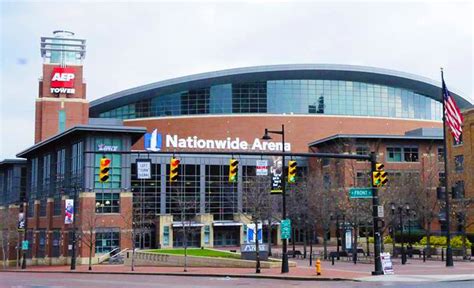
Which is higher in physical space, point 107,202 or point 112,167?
point 112,167

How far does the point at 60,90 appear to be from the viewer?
341ft

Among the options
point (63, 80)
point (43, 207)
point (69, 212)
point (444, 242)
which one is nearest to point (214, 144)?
point (63, 80)

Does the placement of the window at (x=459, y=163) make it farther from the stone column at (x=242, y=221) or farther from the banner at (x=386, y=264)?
the banner at (x=386, y=264)

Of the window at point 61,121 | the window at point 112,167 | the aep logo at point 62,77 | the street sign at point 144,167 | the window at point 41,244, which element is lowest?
the window at point 41,244

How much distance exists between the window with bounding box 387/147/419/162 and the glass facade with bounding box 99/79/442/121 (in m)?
15.7

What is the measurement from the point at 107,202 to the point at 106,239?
4.14m

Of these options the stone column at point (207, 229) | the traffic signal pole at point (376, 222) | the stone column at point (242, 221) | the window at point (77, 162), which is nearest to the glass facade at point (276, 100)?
the stone column at point (242, 221)

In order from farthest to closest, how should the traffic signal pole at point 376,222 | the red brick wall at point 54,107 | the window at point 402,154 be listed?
the red brick wall at point 54,107 → the window at point 402,154 → the traffic signal pole at point 376,222

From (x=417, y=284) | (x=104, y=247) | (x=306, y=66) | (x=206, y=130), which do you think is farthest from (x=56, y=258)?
(x=417, y=284)

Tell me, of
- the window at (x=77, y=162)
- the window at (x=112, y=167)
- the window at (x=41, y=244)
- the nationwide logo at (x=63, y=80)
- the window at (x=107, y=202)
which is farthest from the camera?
the nationwide logo at (x=63, y=80)

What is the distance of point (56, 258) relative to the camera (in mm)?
79250

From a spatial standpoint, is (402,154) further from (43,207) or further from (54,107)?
(54,107)

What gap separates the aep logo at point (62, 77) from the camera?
338ft

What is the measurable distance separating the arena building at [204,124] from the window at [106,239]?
206 inches
